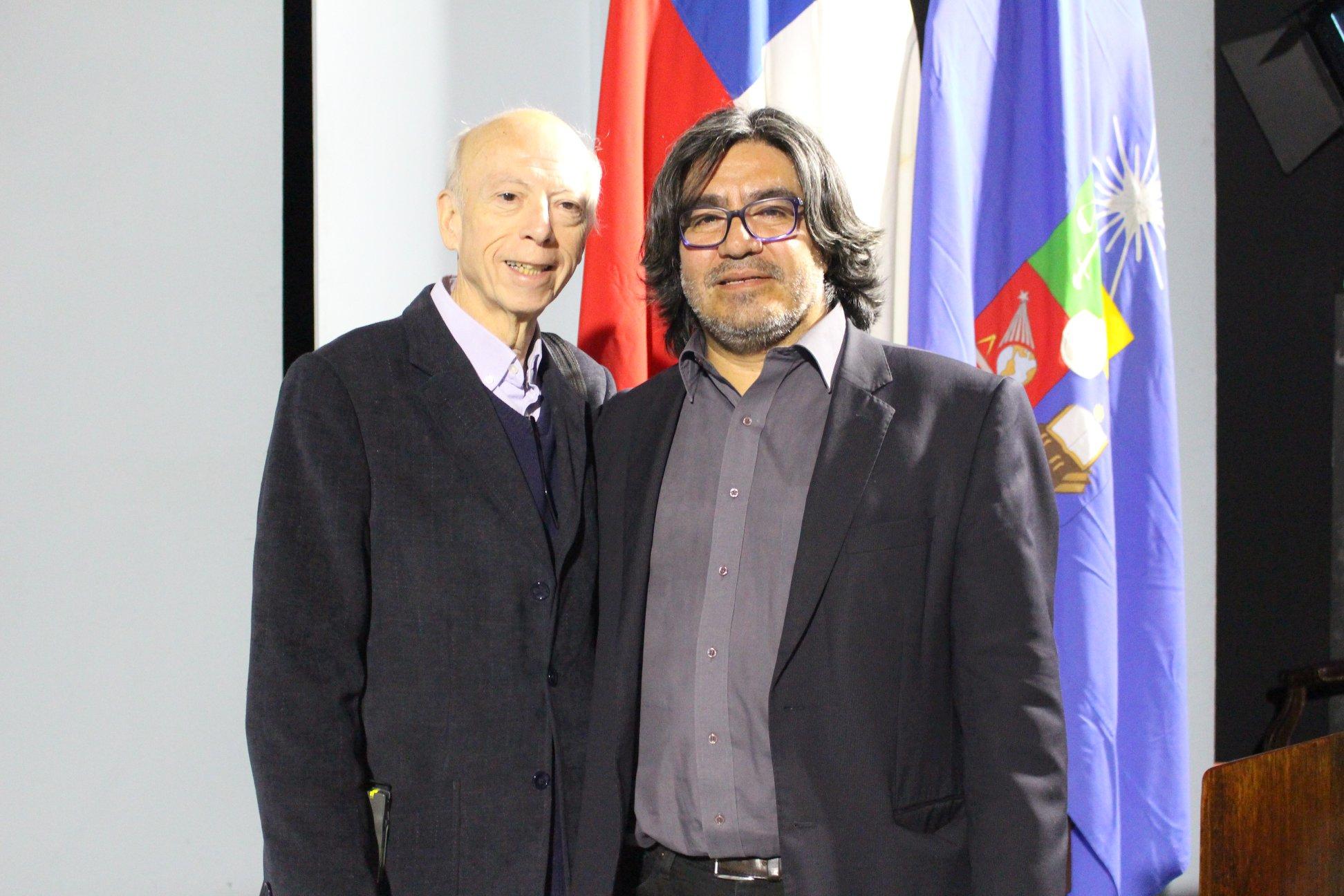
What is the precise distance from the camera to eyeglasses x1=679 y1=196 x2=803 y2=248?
1.67m

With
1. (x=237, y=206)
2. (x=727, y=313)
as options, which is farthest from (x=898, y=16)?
(x=237, y=206)

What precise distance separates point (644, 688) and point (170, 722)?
1.46 metres

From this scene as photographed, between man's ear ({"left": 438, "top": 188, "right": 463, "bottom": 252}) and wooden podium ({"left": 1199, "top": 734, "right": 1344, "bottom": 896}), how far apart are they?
1367mm

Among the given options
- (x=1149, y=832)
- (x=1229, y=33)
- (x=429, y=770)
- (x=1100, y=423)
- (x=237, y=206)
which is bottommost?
(x=1149, y=832)

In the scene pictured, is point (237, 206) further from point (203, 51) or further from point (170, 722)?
point (170, 722)

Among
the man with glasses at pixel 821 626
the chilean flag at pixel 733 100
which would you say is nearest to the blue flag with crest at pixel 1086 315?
the chilean flag at pixel 733 100

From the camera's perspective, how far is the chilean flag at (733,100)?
2.23 meters

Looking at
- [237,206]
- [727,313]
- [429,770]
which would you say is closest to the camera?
[429,770]

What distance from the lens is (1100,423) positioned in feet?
7.04

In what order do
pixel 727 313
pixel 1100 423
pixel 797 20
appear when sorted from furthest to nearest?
pixel 797 20 → pixel 1100 423 → pixel 727 313

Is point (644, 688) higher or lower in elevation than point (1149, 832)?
higher

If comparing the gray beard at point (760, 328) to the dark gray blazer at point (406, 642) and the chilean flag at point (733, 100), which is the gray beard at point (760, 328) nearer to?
the dark gray blazer at point (406, 642)

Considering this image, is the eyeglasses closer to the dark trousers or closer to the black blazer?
the black blazer

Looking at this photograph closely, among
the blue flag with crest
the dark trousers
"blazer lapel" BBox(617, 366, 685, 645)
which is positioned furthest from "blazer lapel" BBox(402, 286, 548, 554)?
the blue flag with crest
